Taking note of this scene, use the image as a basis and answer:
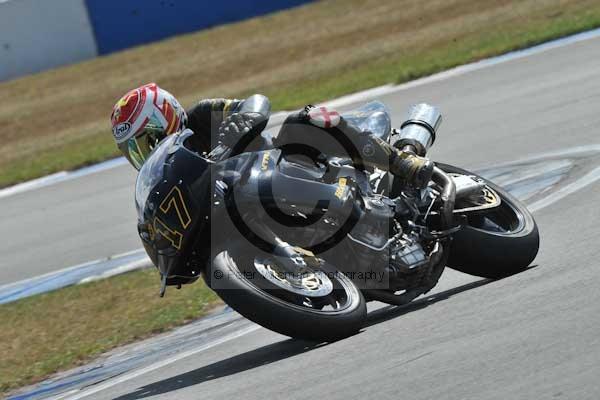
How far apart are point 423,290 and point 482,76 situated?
777 centimetres

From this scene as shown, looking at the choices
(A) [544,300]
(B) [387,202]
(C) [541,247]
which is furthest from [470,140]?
(A) [544,300]

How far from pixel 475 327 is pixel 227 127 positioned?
1.62 meters

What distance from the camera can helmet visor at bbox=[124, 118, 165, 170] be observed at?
528cm

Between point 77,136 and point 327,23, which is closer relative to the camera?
point 77,136

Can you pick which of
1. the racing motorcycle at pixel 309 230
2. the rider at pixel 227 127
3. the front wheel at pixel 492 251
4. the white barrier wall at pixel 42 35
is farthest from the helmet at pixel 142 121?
the white barrier wall at pixel 42 35

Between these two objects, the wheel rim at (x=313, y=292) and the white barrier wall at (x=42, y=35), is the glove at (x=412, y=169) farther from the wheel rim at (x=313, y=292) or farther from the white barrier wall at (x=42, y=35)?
the white barrier wall at (x=42, y=35)

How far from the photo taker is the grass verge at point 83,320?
665 cm

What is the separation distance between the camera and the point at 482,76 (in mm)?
12648

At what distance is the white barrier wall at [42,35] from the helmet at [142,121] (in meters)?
21.2

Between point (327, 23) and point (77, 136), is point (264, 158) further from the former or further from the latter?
point (327, 23)

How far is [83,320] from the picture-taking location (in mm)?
7531

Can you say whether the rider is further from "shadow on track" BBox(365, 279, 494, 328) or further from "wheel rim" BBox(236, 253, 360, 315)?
"wheel rim" BBox(236, 253, 360, 315)

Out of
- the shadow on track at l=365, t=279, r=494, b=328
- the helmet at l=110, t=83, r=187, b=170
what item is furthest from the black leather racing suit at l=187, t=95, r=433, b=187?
the shadow on track at l=365, t=279, r=494, b=328

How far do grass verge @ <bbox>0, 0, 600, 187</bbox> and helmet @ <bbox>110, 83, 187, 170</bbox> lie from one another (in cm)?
873
